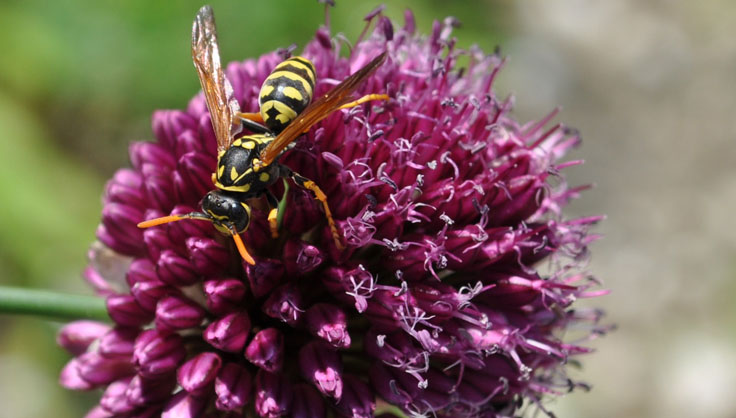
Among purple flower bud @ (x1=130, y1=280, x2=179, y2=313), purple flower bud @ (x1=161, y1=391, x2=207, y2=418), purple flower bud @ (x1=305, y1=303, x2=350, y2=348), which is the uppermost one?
purple flower bud @ (x1=305, y1=303, x2=350, y2=348)

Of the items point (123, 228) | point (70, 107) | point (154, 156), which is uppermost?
point (70, 107)

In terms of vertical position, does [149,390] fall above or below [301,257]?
below

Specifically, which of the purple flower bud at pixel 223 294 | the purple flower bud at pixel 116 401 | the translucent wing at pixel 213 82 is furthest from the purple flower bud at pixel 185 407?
the translucent wing at pixel 213 82

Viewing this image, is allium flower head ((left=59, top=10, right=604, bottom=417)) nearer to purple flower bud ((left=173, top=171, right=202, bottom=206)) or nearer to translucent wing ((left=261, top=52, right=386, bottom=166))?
purple flower bud ((left=173, top=171, right=202, bottom=206))

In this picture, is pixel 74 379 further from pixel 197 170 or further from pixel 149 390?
pixel 197 170

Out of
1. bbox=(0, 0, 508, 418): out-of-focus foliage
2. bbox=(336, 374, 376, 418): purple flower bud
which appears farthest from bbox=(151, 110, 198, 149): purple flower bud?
bbox=(0, 0, 508, 418): out-of-focus foliage

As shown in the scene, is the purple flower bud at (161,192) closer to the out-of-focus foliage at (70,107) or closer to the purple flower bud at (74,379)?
the purple flower bud at (74,379)

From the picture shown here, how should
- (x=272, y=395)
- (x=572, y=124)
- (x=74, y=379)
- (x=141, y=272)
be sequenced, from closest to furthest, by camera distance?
(x=272, y=395) < (x=141, y=272) < (x=74, y=379) < (x=572, y=124)

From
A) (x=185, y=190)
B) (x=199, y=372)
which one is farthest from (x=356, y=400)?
(x=185, y=190)
